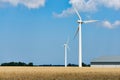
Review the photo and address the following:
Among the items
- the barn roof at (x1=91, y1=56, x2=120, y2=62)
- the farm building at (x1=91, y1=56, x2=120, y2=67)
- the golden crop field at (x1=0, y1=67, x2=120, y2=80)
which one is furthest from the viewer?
the barn roof at (x1=91, y1=56, x2=120, y2=62)

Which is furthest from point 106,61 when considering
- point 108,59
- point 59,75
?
point 59,75

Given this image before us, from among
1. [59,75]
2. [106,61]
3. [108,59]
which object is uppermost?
[108,59]

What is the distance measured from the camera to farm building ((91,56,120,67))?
143 metres

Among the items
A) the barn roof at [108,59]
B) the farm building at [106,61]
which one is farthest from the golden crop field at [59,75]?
the barn roof at [108,59]

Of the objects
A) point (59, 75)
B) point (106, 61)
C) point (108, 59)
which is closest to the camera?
point (59, 75)

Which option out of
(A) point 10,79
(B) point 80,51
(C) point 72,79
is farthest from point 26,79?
(B) point 80,51

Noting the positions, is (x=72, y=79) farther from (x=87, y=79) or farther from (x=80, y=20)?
(x=80, y=20)

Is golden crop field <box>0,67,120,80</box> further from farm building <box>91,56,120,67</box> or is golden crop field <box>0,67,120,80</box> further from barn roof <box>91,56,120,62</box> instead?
barn roof <box>91,56,120,62</box>

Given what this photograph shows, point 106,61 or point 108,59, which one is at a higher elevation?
point 108,59

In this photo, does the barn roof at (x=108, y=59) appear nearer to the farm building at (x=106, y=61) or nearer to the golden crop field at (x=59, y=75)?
the farm building at (x=106, y=61)

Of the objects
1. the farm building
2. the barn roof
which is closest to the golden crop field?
the farm building

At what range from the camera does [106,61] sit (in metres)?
146

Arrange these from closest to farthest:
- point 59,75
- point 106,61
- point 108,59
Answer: point 59,75 → point 106,61 → point 108,59

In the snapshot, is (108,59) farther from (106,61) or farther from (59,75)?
(59,75)
